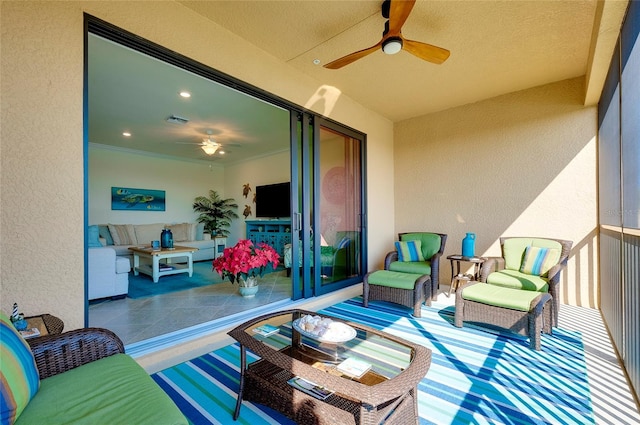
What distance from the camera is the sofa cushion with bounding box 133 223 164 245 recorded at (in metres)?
6.81

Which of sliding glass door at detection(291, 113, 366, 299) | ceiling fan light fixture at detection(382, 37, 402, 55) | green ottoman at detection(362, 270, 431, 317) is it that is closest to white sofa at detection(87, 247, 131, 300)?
sliding glass door at detection(291, 113, 366, 299)

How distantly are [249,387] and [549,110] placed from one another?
4.58m

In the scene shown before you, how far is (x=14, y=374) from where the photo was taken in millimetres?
1094

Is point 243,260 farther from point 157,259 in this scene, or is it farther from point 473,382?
point 473,382

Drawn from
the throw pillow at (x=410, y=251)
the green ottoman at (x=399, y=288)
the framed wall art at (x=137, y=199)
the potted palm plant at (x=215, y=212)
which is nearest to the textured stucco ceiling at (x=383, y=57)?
the throw pillow at (x=410, y=251)

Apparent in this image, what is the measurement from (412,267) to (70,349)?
3.33 metres

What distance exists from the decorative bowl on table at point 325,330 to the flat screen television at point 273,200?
4948mm

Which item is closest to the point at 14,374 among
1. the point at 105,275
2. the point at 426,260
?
the point at 105,275

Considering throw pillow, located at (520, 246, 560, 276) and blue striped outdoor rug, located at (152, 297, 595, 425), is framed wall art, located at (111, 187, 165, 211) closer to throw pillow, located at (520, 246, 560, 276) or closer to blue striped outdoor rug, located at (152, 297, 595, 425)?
blue striped outdoor rug, located at (152, 297, 595, 425)

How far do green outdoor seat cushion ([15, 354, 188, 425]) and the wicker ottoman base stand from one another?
265cm

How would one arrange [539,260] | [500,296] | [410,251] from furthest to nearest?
[410,251] < [539,260] < [500,296]

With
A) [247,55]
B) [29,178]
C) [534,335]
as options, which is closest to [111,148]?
[247,55]

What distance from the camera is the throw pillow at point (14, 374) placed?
1.02m

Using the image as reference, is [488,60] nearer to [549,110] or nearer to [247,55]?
[549,110]
